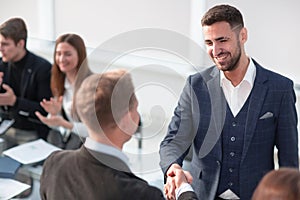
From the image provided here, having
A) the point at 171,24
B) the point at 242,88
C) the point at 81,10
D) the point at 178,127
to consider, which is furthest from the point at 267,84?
the point at 81,10

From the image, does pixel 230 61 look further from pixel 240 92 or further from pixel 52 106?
pixel 52 106

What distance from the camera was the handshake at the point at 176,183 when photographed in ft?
6.40

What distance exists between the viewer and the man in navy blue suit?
209 centimetres

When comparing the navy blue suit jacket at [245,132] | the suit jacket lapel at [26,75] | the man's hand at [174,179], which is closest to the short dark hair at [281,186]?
the man's hand at [174,179]

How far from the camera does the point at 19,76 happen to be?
12.0ft

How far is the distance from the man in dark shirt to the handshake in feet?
5.10

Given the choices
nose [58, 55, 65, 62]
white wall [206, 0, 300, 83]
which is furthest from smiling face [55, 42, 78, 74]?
white wall [206, 0, 300, 83]

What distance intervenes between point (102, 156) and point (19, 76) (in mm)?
2144

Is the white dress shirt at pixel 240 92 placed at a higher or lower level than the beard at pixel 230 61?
lower

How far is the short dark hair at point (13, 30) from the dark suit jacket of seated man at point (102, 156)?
6.48 ft

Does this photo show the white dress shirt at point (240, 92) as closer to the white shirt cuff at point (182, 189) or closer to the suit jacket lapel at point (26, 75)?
the white shirt cuff at point (182, 189)

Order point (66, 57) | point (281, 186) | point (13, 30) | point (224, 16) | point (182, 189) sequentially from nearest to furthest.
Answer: point (281, 186), point (182, 189), point (224, 16), point (66, 57), point (13, 30)

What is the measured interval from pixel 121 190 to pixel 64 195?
0.20 metres

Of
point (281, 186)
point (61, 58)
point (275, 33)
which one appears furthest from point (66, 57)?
point (281, 186)
